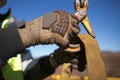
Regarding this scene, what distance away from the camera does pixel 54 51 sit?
182cm

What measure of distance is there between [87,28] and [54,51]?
44 centimetres

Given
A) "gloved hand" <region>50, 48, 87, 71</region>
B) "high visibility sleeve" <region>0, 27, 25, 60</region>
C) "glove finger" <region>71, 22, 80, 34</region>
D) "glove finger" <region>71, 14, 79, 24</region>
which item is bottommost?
"gloved hand" <region>50, 48, 87, 71</region>

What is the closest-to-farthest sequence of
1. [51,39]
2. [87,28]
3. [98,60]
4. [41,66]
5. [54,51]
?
[51,39] < [98,60] < [87,28] < [54,51] < [41,66]

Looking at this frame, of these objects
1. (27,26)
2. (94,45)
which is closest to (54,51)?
(94,45)

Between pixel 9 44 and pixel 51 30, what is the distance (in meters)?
0.20

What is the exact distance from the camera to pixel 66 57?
5.43 feet

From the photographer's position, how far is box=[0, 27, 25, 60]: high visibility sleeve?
1174mm

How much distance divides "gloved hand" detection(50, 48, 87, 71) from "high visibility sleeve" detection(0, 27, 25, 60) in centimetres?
43

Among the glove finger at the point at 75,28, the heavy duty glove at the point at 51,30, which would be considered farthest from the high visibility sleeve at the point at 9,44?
the glove finger at the point at 75,28

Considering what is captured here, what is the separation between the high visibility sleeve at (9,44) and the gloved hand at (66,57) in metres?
0.43

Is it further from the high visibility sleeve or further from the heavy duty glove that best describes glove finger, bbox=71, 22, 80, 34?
the high visibility sleeve

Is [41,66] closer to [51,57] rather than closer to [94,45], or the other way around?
[51,57]

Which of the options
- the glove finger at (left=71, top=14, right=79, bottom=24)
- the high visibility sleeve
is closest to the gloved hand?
the glove finger at (left=71, top=14, right=79, bottom=24)

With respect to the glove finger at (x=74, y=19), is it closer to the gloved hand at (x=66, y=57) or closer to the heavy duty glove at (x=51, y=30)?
the heavy duty glove at (x=51, y=30)
